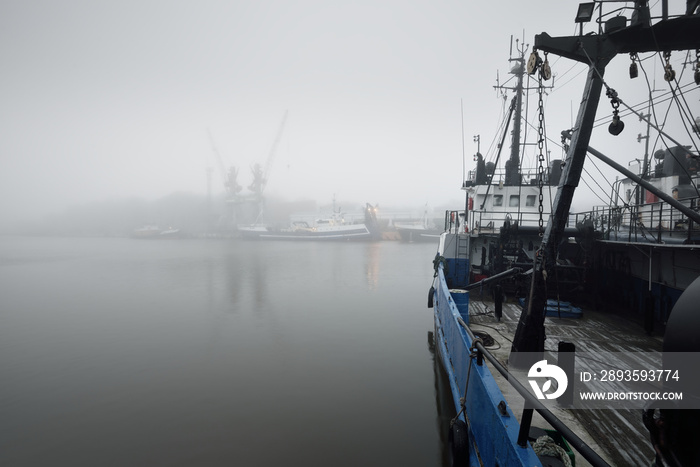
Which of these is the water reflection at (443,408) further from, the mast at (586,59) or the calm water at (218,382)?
the mast at (586,59)

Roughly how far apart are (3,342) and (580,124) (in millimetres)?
23590

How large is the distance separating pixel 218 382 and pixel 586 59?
13152 mm

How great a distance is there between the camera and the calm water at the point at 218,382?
26.2 feet

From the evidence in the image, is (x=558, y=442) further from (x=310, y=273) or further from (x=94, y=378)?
(x=310, y=273)

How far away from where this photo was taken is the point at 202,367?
12.7 m

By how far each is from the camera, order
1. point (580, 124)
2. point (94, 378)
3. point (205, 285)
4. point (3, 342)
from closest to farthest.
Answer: point (580, 124), point (94, 378), point (3, 342), point (205, 285)

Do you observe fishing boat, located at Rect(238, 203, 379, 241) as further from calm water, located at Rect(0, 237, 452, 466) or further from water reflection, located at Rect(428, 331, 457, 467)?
water reflection, located at Rect(428, 331, 457, 467)

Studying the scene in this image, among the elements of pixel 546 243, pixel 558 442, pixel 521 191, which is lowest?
pixel 558 442

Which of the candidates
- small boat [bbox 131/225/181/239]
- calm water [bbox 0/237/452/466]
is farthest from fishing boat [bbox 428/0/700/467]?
small boat [bbox 131/225/181/239]

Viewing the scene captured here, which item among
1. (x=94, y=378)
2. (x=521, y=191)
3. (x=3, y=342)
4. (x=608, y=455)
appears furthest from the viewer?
(x=521, y=191)

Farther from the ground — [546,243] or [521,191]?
[521,191]

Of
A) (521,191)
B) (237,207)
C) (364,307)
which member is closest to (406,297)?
(364,307)

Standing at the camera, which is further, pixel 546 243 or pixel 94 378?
pixel 94 378

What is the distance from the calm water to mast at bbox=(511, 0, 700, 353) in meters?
4.12
